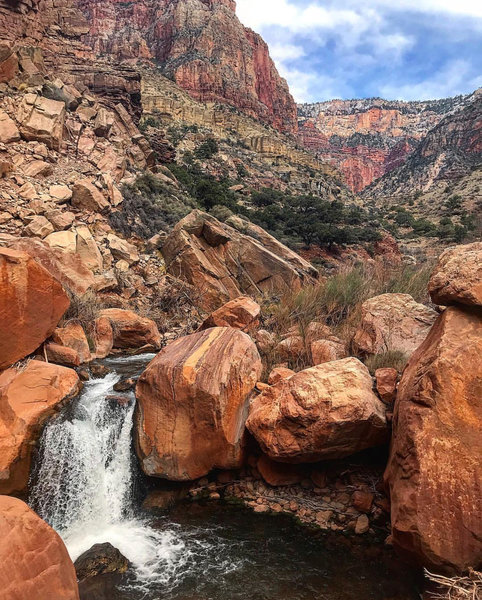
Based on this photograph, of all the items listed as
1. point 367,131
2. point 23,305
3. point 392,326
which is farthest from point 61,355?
point 367,131

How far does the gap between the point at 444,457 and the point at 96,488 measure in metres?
4.52

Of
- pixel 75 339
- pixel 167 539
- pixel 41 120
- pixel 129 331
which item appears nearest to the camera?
pixel 167 539

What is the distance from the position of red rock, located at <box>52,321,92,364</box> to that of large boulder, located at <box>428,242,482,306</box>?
6.77 metres

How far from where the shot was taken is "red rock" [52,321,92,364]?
7.86 meters

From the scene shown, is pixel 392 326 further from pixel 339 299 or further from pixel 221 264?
pixel 221 264

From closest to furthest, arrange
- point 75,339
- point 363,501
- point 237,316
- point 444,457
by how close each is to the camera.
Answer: point 444,457
point 363,501
point 75,339
point 237,316

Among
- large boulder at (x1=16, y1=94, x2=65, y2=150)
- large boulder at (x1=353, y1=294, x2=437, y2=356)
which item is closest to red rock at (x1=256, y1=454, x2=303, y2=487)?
large boulder at (x1=353, y1=294, x2=437, y2=356)

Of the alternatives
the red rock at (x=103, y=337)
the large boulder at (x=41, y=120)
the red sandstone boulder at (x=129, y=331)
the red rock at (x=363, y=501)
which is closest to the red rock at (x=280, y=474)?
the red rock at (x=363, y=501)

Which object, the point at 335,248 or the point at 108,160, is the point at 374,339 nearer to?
the point at 108,160

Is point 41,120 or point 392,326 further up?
point 41,120

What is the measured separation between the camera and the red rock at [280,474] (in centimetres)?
562

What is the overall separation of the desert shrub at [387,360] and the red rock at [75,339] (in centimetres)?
571

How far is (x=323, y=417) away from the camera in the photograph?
4.90 metres

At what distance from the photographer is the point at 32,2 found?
2164cm
